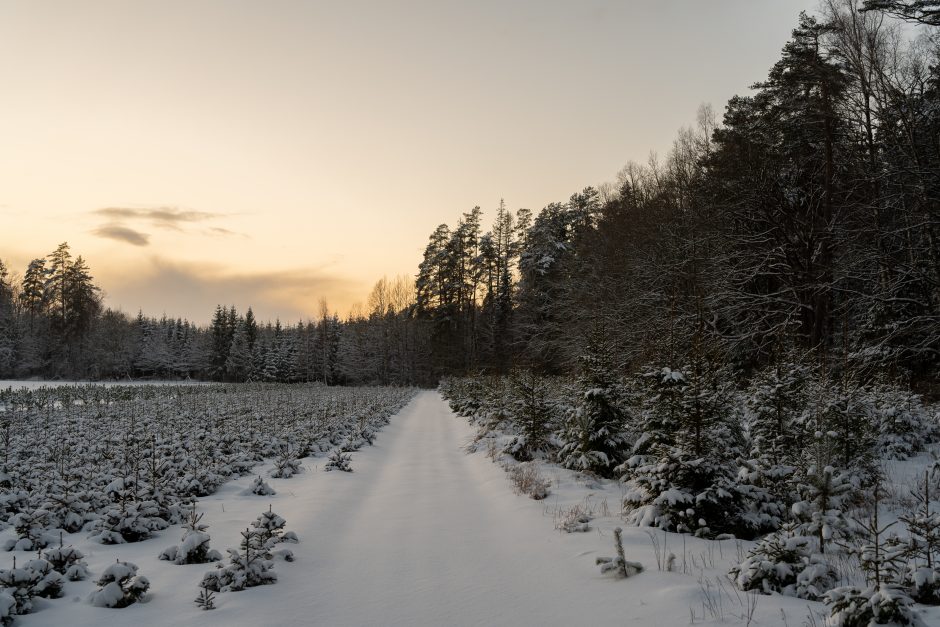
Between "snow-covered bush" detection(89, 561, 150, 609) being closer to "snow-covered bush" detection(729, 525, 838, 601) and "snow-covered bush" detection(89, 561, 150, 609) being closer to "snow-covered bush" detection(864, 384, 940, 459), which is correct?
"snow-covered bush" detection(729, 525, 838, 601)

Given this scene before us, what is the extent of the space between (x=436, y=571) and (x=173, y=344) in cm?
9542

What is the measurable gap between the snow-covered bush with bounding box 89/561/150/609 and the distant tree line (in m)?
7.35

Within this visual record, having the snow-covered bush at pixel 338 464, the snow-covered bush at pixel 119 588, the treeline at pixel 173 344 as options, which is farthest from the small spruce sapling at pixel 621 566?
the treeline at pixel 173 344

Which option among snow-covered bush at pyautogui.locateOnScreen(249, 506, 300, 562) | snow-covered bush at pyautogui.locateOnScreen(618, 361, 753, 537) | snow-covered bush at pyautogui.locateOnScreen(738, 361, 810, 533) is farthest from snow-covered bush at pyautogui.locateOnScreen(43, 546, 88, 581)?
snow-covered bush at pyautogui.locateOnScreen(738, 361, 810, 533)

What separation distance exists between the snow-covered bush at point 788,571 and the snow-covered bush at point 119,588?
568 cm

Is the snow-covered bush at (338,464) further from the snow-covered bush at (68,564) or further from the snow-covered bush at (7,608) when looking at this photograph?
the snow-covered bush at (7,608)

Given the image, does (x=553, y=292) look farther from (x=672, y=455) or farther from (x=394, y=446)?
(x=672, y=455)

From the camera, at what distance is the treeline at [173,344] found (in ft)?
201

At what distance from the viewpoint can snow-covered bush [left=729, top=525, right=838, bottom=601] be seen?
14.0 feet

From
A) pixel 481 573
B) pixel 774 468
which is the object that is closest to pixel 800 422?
pixel 774 468

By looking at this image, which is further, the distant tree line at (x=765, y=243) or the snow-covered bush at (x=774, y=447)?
the distant tree line at (x=765, y=243)

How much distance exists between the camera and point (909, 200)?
48.0 ft

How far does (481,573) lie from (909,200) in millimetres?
17250

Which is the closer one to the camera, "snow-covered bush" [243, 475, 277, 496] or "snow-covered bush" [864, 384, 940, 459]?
"snow-covered bush" [243, 475, 277, 496]
